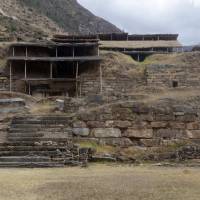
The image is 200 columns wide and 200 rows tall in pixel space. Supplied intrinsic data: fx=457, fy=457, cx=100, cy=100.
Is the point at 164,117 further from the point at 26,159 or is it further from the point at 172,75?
the point at 172,75

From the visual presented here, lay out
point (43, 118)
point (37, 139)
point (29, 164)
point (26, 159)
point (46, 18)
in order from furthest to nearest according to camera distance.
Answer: point (46, 18) → point (43, 118) → point (37, 139) → point (26, 159) → point (29, 164)

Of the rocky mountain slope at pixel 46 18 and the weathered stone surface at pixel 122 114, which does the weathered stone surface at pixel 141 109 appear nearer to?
the weathered stone surface at pixel 122 114

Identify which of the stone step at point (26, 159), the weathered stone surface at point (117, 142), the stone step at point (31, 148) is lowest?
the stone step at point (26, 159)

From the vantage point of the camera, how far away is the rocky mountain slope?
6212cm

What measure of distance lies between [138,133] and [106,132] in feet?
4.08

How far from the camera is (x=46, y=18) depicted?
259 ft

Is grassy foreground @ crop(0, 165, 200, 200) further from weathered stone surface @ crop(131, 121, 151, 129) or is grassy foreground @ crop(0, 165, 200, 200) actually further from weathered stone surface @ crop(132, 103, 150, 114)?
weathered stone surface @ crop(132, 103, 150, 114)

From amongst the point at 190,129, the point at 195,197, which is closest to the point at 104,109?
the point at 190,129

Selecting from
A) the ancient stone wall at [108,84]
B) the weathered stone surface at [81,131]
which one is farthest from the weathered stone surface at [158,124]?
the ancient stone wall at [108,84]

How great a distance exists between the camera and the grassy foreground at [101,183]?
33.6ft

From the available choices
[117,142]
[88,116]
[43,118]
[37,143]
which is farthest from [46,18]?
[37,143]

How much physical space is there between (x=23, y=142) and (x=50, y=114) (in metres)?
2.64

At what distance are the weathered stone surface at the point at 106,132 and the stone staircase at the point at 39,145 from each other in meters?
1.02

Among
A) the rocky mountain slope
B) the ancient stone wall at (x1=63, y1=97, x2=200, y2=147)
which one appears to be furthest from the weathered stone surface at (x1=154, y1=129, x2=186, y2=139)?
the rocky mountain slope
